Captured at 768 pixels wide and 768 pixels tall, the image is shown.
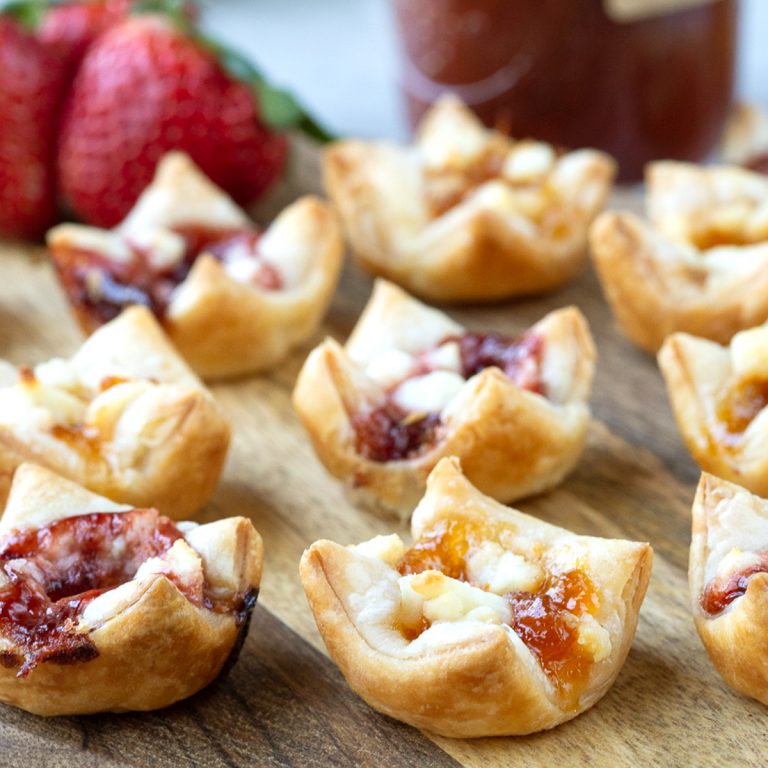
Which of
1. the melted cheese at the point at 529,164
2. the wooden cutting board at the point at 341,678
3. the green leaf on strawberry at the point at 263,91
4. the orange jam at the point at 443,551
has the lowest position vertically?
the wooden cutting board at the point at 341,678

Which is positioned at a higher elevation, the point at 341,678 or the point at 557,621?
the point at 557,621

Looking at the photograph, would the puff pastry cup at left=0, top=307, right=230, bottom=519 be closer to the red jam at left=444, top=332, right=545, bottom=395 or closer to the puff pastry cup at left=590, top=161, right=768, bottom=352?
the red jam at left=444, top=332, right=545, bottom=395

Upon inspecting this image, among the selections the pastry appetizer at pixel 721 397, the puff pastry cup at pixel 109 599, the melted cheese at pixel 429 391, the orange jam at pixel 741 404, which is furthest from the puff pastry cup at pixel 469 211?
the puff pastry cup at pixel 109 599

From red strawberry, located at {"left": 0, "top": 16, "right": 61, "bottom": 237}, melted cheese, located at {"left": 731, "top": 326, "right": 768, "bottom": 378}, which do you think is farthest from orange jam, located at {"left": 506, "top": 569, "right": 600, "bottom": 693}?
red strawberry, located at {"left": 0, "top": 16, "right": 61, "bottom": 237}

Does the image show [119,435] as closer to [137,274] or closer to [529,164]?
[137,274]

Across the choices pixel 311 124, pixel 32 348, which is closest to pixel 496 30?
pixel 311 124

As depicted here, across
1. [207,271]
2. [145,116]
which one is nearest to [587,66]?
[145,116]

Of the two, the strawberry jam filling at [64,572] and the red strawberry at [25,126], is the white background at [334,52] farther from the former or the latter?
the strawberry jam filling at [64,572]
